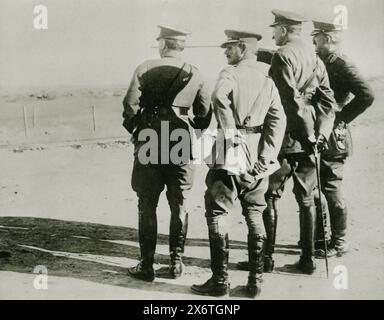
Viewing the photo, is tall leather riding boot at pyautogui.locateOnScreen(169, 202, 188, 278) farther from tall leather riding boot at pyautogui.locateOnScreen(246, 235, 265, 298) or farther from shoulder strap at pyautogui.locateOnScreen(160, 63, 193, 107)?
shoulder strap at pyautogui.locateOnScreen(160, 63, 193, 107)

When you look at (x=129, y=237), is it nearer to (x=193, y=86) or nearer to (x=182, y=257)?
(x=182, y=257)

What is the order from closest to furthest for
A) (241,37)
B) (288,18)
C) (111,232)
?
1. (241,37)
2. (288,18)
3. (111,232)

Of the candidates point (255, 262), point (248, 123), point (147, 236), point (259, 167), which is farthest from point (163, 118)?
point (255, 262)

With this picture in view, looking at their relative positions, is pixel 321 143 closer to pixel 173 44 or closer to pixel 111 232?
pixel 173 44

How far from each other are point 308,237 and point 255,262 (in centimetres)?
82

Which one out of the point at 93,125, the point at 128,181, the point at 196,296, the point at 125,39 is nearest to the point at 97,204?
the point at 128,181

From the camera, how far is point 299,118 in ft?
19.1

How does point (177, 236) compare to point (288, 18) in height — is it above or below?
below

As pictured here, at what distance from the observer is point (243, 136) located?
17.6ft

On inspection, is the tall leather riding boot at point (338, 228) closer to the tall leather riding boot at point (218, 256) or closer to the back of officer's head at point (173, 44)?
the tall leather riding boot at point (218, 256)

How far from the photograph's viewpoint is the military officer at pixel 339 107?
6316mm

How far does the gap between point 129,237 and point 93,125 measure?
29.0ft

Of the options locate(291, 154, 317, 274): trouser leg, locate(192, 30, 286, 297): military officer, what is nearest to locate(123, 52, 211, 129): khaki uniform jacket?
locate(192, 30, 286, 297): military officer

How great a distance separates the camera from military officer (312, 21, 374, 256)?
6316 millimetres
